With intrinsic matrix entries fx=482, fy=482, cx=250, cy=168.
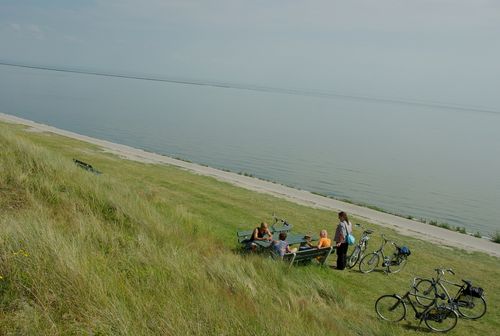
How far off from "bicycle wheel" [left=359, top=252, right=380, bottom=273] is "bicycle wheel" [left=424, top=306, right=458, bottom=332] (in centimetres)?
323

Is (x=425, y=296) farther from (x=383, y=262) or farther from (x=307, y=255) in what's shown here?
(x=383, y=262)

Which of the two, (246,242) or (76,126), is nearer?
(246,242)

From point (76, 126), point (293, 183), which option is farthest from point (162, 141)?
point (293, 183)

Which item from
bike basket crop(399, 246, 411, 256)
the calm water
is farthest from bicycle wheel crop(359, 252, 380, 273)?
the calm water

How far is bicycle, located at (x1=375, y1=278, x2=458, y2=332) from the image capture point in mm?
8867

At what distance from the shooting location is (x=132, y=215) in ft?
29.6

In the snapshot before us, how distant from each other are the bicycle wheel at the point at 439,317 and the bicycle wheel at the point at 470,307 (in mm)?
470

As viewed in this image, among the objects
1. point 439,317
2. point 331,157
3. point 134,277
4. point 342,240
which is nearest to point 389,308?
point 439,317

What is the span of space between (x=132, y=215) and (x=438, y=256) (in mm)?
11231

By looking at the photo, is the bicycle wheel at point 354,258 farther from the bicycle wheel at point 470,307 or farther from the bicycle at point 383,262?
the bicycle wheel at point 470,307

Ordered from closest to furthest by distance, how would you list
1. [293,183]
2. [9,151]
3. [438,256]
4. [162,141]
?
[9,151] < [438,256] < [293,183] < [162,141]

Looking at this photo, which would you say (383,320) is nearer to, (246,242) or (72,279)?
(246,242)

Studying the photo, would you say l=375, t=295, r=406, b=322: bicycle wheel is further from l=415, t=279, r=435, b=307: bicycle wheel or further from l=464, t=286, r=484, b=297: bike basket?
l=464, t=286, r=484, b=297: bike basket

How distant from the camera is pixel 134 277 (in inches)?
226
